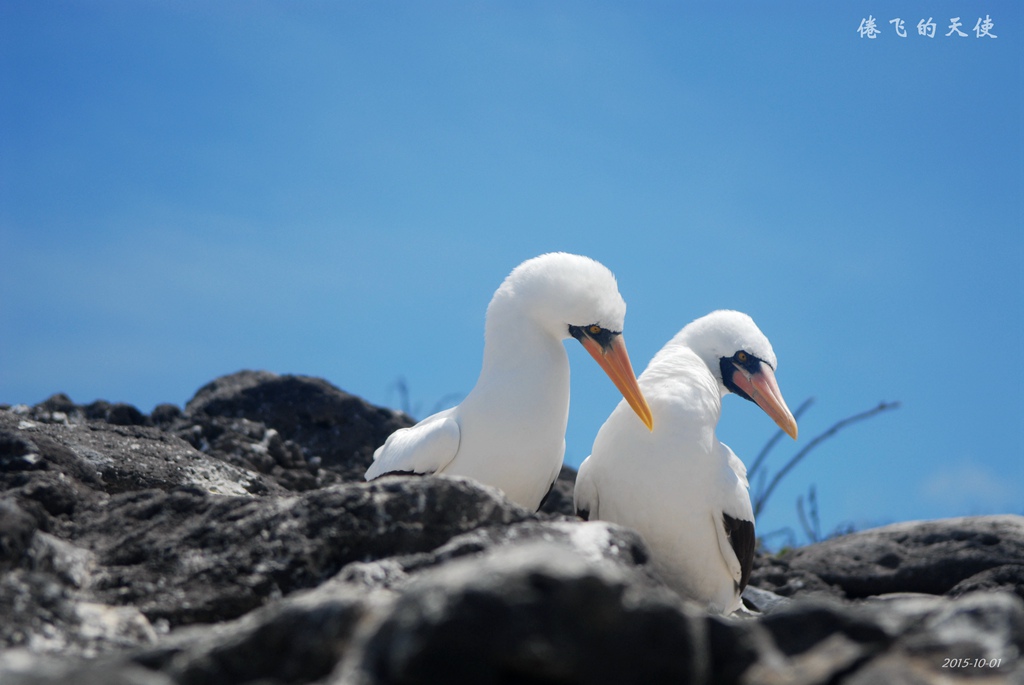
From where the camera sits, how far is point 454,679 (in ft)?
7.36

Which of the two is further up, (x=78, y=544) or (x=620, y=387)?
(x=620, y=387)

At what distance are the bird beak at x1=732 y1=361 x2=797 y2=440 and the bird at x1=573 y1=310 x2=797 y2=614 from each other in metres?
0.25

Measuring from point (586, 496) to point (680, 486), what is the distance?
0.59 metres

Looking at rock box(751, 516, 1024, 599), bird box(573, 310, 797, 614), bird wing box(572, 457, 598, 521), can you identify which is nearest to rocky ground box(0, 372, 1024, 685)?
rock box(751, 516, 1024, 599)

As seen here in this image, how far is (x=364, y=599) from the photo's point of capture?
2.70 m

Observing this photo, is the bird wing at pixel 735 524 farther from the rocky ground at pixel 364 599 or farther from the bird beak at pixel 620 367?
the rocky ground at pixel 364 599

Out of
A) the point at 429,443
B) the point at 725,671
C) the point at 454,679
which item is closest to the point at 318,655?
the point at 454,679

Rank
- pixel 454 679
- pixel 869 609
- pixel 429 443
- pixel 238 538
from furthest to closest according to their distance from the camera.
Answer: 1. pixel 429 443
2. pixel 238 538
3. pixel 869 609
4. pixel 454 679

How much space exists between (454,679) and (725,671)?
683mm

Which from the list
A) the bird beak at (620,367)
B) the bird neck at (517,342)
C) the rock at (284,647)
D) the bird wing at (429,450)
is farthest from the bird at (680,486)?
the rock at (284,647)

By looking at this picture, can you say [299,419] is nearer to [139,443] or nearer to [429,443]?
[139,443]

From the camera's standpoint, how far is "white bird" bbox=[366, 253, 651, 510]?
590 centimetres

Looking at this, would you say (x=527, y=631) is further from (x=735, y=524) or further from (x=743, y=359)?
(x=743, y=359)

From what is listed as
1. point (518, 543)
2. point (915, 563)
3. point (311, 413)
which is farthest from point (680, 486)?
point (311, 413)
